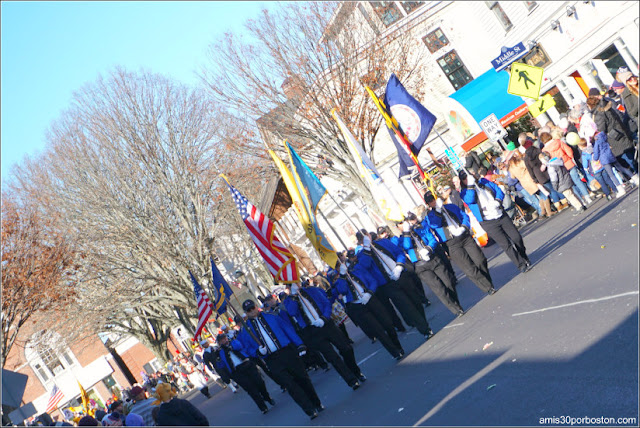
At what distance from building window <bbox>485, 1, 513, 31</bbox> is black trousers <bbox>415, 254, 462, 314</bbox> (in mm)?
25490

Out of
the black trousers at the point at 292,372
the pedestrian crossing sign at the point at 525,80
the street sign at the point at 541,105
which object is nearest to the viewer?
the black trousers at the point at 292,372

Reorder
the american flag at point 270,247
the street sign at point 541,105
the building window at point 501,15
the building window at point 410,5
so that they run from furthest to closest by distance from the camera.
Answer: the building window at point 410,5 < the building window at point 501,15 < the street sign at point 541,105 < the american flag at point 270,247

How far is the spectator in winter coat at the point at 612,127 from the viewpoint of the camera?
12.9m

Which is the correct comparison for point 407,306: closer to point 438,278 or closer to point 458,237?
point 438,278

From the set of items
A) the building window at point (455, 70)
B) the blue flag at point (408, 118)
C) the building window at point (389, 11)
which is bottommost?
the blue flag at point (408, 118)

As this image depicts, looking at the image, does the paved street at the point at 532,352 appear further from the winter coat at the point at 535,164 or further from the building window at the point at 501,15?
the building window at the point at 501,15

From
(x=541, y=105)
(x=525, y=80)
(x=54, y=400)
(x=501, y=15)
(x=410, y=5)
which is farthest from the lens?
(x=410, y=5)

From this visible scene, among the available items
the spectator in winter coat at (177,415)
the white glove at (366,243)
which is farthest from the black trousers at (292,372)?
the spectator in winter coat at (177,415)

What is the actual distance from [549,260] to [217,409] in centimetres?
1176

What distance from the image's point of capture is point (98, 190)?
99.0 ft

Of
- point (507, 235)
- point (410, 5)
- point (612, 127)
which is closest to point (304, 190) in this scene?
point (507, 235)

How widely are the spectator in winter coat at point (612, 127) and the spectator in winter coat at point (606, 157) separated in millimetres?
84

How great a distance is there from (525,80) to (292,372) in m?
9.55

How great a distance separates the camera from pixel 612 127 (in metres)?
13.0
